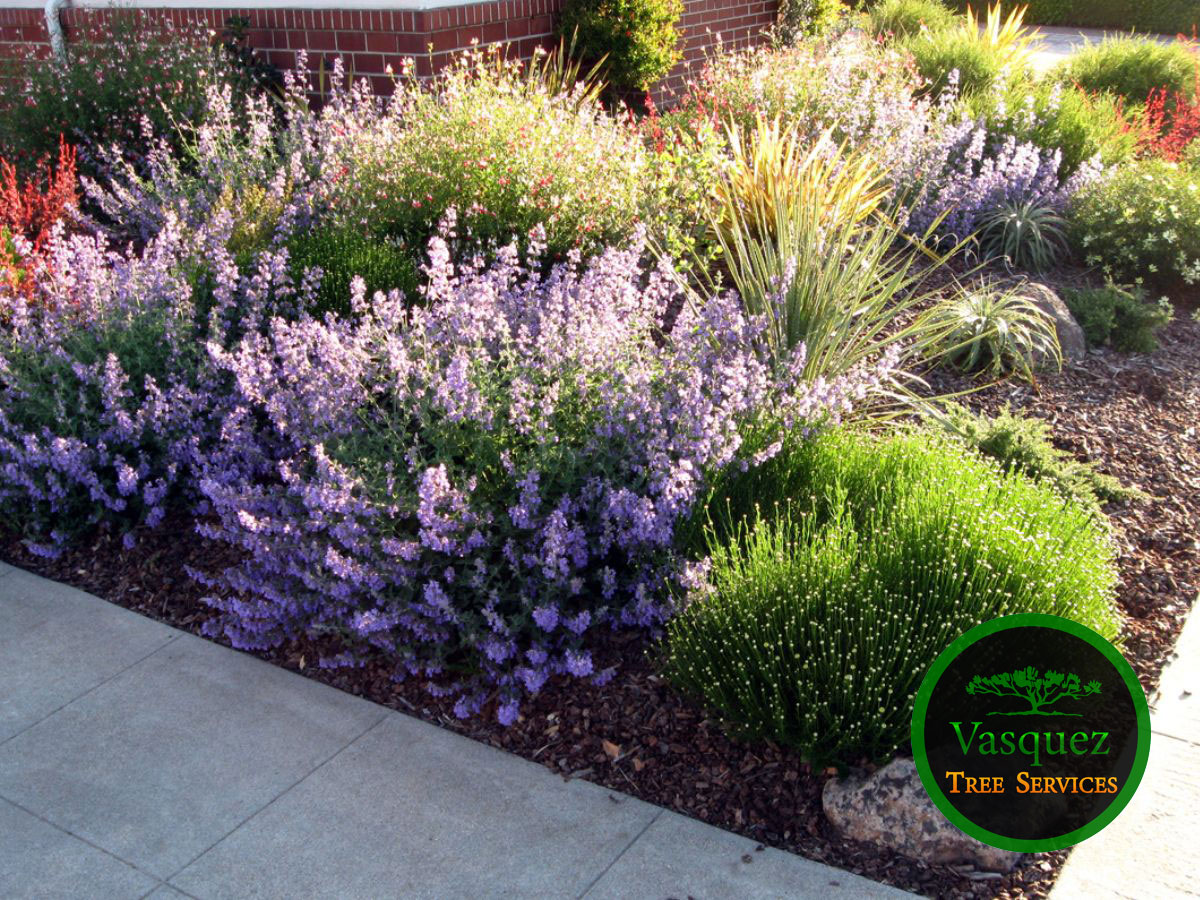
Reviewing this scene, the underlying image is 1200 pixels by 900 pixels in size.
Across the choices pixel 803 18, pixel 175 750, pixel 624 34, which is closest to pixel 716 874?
pixel 175 750

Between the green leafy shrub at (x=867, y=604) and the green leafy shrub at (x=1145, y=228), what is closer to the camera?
the green leafy shrub at (x=867, y=604)

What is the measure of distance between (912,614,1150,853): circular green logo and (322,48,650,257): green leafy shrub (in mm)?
3497

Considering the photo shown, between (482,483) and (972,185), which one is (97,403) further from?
(972,185)

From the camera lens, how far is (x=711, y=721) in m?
3.46

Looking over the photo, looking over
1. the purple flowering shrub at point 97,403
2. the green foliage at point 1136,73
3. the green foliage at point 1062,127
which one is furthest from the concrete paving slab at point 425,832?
the green foliage at point 1136,73

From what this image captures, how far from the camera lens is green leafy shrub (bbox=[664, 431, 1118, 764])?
3170 millimetres

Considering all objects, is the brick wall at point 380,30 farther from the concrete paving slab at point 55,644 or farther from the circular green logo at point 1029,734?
the circular green logo at point 1029,734

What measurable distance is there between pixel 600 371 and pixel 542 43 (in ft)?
21.5

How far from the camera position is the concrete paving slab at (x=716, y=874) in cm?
287

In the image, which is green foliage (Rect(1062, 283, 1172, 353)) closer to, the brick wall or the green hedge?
the brick wall

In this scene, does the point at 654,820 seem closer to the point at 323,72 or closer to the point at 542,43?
the point at 323,72

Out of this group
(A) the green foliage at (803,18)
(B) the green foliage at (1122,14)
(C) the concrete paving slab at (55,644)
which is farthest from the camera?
(B) the green foliage at (1122,14)

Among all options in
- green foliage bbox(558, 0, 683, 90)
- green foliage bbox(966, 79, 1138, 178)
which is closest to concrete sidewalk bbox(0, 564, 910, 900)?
green foliage bbox(966, 79, 1138, 178)

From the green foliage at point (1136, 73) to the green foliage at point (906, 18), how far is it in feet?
8.29
